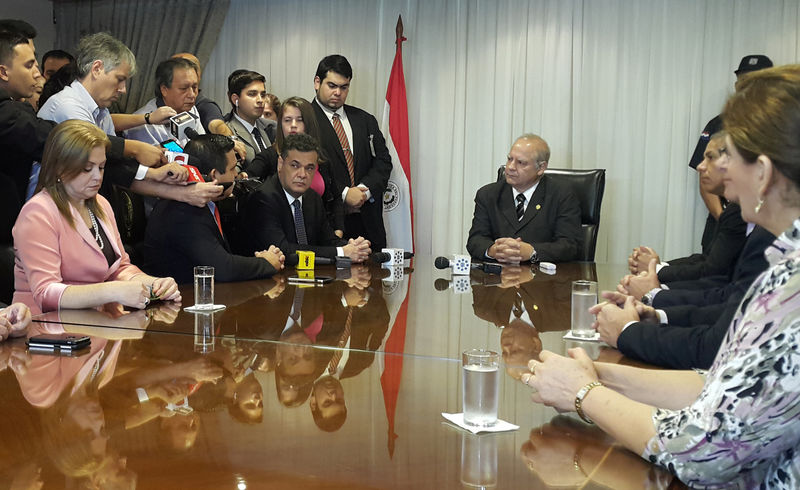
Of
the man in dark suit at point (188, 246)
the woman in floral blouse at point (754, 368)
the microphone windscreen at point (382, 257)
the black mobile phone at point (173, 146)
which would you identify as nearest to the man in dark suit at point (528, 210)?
the microphone windscreen at point (382, 257)

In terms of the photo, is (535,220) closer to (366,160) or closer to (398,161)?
(366,160)

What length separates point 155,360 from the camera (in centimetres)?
193

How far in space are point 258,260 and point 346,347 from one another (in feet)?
4.73

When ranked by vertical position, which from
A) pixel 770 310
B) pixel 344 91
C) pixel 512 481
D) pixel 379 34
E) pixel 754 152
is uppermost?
pixel 379 34

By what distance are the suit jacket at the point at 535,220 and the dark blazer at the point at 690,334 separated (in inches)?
81.2

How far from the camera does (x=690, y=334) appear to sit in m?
1.91

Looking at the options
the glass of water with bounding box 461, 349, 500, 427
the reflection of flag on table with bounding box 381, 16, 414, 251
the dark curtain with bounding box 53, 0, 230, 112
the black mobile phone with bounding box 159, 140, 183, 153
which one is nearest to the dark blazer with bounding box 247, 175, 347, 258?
the black mobile phone with bounding box 159, 140, 183, 153

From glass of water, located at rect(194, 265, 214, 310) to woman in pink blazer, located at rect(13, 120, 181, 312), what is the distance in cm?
17

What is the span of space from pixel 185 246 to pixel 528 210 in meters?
2.17

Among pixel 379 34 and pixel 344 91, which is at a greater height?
pixel 379 34

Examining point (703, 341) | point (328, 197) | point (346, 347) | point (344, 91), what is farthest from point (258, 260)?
point (344, 91)

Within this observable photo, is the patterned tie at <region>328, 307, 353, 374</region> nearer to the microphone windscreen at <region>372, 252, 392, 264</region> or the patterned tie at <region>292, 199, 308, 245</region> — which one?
the microphone windscreen at <region>372, 252, 392, 264</region>

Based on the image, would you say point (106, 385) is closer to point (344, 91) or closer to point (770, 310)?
point (770, 310)

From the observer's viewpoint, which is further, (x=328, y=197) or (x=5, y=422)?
(x=328, y=197)
